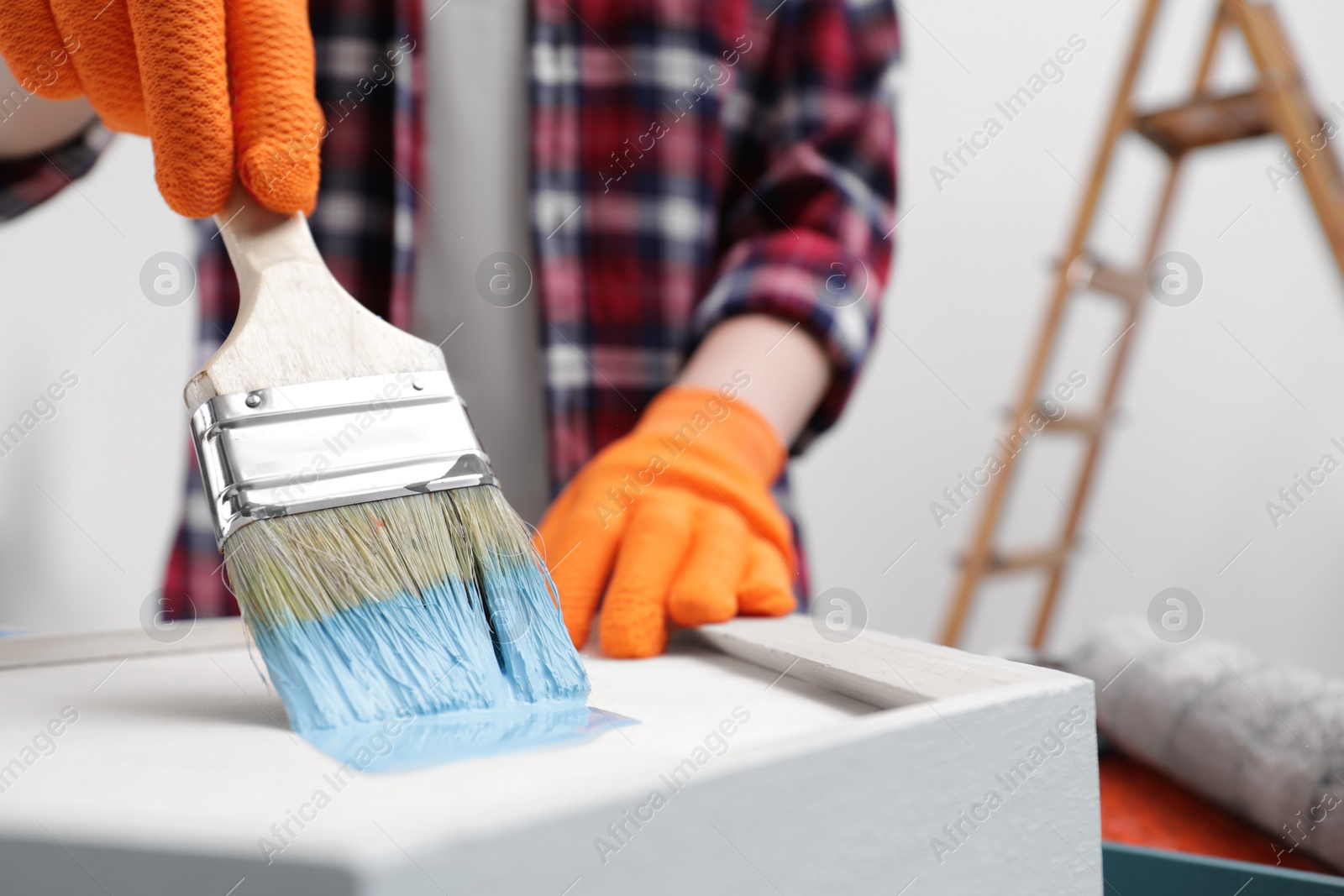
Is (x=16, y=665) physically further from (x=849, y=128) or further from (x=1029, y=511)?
(x=1029, y=511)

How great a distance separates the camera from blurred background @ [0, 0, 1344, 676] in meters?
1.72

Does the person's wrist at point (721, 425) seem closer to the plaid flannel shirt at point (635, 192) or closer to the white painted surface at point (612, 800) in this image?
the plaid flannel shirt at point (635, 192)

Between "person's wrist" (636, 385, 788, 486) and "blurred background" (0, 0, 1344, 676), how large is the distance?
2.89 ft


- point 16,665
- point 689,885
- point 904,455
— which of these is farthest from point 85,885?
point 904,455

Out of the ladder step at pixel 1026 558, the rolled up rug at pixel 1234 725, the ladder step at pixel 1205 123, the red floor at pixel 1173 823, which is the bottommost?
the ladder step at pixel 1026 558

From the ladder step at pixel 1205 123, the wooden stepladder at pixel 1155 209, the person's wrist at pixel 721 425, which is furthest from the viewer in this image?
the ladder step at pixel 1205 123

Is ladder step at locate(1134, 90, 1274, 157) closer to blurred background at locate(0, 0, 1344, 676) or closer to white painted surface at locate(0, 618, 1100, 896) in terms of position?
blurred background at locate(0, 0, 1344, 676)

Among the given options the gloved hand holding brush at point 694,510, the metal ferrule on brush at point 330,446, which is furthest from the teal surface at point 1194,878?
the metal ferrule on brush at point 330,446

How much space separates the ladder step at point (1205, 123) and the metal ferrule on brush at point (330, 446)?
55.1 inches

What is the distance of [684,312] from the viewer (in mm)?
1021

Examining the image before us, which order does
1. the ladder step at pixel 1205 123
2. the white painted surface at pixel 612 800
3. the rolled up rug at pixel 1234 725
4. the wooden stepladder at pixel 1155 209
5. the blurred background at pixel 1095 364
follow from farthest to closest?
the blurred background at pixel 1095 364
the ladder step at pixel 1205 123
the wooden stepladder at pixel 1155 209
the rolled up rug at pixel 1234 725
the white painted surface at pixel 612 800

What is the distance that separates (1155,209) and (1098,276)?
0.26m

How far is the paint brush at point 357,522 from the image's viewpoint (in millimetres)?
435

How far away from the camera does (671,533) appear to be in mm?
646
